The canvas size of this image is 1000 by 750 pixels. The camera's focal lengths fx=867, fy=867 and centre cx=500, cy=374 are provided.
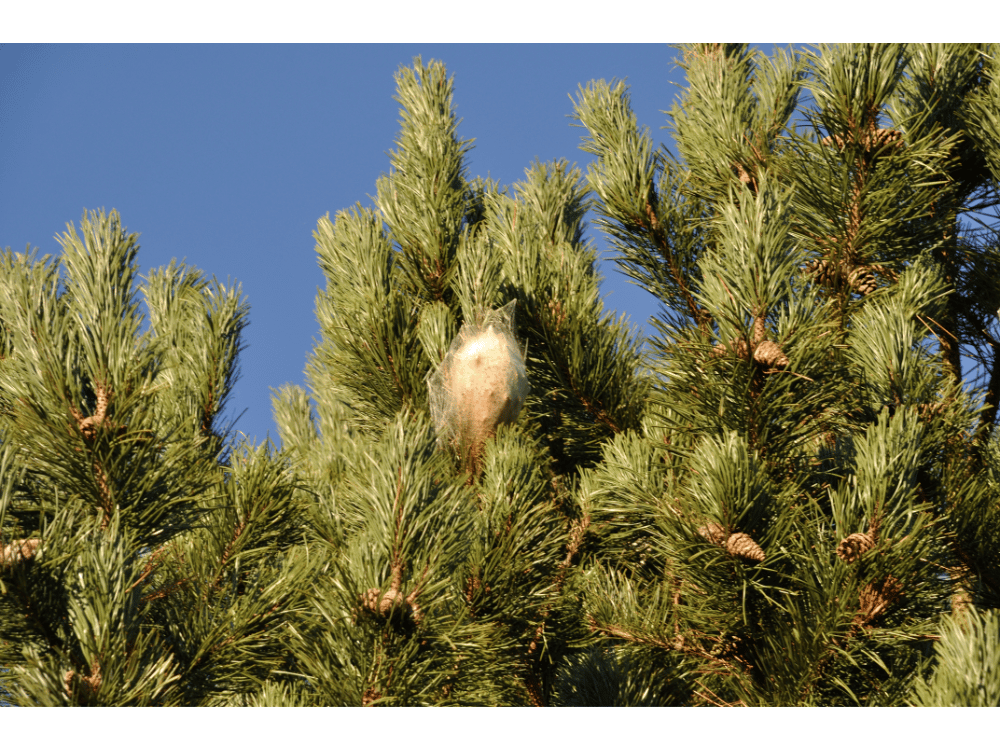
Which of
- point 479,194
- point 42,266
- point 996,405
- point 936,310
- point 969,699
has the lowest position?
point 969,699

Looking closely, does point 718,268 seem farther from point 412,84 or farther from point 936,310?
point 412,84

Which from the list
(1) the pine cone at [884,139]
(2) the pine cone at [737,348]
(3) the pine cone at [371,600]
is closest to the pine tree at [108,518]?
(3) the pine cone at [371,600]

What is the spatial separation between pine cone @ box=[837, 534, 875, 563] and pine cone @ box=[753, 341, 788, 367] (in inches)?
10.7

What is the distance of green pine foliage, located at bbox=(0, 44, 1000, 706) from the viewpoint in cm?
108

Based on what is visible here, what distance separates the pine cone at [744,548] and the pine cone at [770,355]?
0.26 metres

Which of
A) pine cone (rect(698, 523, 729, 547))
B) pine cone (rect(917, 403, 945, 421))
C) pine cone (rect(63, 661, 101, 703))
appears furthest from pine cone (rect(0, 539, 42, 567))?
pine cone (rect(917, 403, 945, 421))

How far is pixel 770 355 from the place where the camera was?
4.28ft

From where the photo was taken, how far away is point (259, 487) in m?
1.47

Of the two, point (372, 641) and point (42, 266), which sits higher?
point (42, 266)

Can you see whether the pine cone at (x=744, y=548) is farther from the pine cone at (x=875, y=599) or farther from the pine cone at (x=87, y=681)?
the pine cone at (x=87, y=681)

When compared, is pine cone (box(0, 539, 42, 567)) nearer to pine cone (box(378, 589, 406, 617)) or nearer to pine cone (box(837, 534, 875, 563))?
pine cone (box(378, 589, 406, 617))

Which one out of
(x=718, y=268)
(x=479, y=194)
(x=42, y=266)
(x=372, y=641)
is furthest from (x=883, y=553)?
(x=479, y=194)

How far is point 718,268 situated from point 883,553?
0.48m

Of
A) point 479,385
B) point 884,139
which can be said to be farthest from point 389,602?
point 884,139
